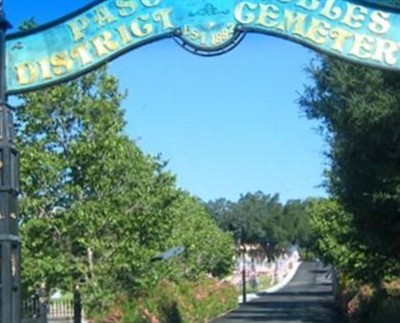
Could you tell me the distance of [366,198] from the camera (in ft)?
65.4

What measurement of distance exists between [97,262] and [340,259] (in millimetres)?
19565

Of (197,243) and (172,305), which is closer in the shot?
(172,305)

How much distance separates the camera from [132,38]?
33.4ft

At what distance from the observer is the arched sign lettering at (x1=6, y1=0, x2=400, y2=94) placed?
32.3 feet

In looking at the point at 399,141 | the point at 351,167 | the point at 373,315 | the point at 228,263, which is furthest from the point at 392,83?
the point at 228,263

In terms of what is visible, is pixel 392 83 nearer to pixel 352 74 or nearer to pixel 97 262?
pixel 352 74

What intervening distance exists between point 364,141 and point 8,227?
987cm

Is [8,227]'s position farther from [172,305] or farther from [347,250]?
[347,250]

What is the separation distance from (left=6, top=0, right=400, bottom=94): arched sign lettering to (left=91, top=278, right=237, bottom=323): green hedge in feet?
51.3

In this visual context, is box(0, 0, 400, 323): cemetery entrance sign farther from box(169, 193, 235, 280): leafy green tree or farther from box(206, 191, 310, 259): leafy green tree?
box(206, 191, 310, 259): leafy green tree

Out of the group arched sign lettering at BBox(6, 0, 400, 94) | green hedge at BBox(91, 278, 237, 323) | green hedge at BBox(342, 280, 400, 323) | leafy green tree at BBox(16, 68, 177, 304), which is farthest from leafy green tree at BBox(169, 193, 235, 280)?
→ arched sign lettering at BBox(6, 0, 400, 94)

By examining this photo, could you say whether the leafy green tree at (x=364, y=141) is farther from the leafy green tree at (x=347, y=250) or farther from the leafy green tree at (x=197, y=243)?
the leafy green tree at (x=197, y=243)

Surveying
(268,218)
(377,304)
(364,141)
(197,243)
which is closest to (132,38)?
(364,141)

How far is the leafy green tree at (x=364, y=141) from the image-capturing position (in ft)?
57.2
